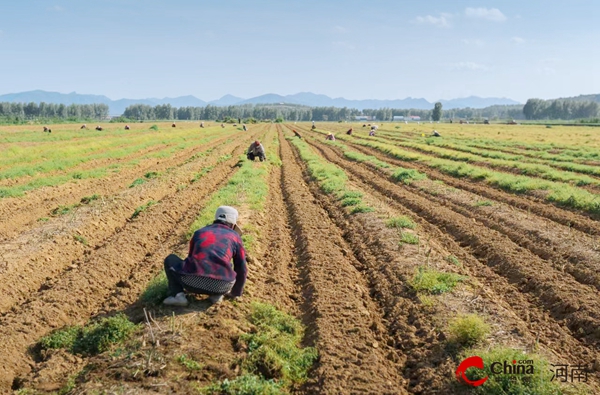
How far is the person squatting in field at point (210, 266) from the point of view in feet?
19.8

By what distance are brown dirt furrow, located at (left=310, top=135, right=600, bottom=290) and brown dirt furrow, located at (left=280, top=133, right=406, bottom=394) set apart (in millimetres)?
4048

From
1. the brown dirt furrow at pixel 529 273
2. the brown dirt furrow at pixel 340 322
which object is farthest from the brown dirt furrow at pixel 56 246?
the brown dirt furrow at pixel 529 273

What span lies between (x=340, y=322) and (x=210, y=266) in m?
2.07

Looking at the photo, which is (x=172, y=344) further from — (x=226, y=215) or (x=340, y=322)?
(x=340, y=322)

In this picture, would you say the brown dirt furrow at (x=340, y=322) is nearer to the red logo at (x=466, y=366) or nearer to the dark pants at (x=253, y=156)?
the red logo at (x=466, y=366)

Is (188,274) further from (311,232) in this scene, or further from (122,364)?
(311,232)

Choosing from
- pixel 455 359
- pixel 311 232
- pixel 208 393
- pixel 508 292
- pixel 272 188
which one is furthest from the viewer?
pixel 272 188

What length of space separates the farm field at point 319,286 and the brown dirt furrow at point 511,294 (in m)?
0.04

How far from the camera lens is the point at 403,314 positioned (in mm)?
6836

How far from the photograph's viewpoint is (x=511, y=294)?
766cm

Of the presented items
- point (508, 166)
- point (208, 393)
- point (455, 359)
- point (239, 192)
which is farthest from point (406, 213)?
point (508, 166)

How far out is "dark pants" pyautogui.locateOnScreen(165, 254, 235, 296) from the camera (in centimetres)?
611

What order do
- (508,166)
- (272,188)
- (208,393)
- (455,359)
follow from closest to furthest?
(208,393), (455,359), (272,188), (508,166)

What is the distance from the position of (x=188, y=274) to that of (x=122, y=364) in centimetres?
140
